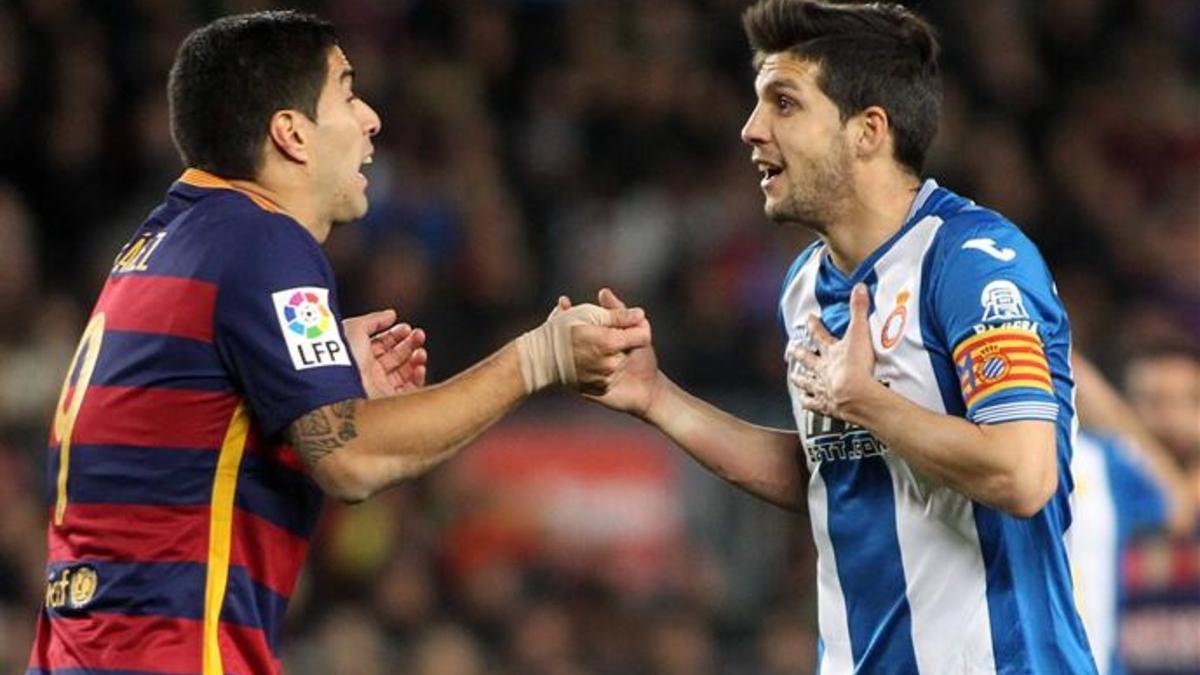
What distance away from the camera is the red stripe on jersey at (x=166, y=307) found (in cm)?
451

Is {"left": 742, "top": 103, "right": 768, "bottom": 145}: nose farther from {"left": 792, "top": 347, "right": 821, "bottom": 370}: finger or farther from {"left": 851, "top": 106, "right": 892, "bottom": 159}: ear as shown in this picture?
{"left": 792, "top": 347, "right": 821, "bottom": 370}: finger

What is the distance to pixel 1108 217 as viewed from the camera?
11.1m

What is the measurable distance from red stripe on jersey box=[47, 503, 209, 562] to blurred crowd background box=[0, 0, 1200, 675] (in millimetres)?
4784

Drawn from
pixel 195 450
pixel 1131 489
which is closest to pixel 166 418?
pixel 195 450

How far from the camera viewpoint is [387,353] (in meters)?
5.30

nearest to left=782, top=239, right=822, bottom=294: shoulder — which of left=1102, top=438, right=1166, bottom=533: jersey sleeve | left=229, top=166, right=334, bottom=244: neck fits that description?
left=229, top=166, right=334, bottom=244: neck

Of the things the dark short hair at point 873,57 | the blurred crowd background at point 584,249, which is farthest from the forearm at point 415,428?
the blurred crowd background at point 584,249

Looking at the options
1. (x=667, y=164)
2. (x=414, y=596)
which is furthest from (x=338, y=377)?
(x=667, y=164)

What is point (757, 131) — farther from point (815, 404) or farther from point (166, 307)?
point (166, 307)

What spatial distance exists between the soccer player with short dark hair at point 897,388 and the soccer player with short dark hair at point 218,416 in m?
0.84

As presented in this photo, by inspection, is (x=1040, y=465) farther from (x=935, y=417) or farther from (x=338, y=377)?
(x=338, y=377)

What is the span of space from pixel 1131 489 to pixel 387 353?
3116 mm

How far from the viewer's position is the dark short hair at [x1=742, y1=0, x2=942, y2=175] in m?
5.20

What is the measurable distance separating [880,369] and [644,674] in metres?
5.09
